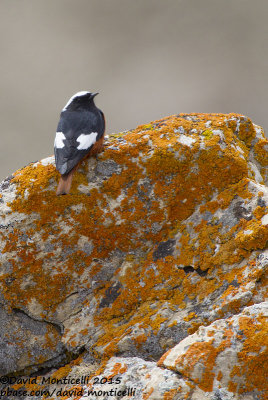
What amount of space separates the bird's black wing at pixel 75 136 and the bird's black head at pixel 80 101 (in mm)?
213

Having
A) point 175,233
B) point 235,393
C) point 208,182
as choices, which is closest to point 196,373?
point 235,393

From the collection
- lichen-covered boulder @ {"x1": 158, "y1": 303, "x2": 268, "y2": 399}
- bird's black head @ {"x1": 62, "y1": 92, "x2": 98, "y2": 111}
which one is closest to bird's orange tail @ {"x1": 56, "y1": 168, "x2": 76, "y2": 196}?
bird's black head @ {"x1": 62, "y1": 92, "x2": 98, "y2": 111}

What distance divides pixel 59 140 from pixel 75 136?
24 centimetres

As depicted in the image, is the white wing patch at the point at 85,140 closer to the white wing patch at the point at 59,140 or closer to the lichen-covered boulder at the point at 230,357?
the white wing patch at the point at 59,140

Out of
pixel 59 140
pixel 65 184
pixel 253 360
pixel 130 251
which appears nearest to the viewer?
pixel 253 360

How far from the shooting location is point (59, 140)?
20.2 feet

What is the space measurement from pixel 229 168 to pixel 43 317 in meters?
3.25

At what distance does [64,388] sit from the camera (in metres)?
4.87

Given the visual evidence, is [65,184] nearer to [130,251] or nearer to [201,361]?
A: [130,251]

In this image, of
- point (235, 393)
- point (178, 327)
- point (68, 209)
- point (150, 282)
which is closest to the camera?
point (235, 393)

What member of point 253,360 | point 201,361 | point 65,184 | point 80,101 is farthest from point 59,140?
point 253,360

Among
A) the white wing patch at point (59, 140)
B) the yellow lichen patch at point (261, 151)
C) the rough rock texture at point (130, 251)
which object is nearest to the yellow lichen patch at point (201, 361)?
the rough rock texture at point (130, 251)

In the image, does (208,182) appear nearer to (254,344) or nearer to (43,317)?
(254,344)

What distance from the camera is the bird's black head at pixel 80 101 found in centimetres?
708
